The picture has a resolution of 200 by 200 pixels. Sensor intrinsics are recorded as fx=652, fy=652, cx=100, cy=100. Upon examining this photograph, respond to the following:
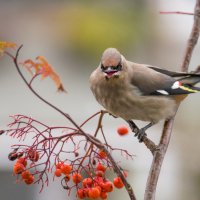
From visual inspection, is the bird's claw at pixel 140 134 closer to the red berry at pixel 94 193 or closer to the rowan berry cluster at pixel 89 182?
the rowan berry cluster at pixel 89 182

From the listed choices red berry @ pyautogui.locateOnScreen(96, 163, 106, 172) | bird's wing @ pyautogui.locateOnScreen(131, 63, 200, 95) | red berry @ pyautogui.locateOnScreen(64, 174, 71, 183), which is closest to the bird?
bird's wing @ pyautogui.locateOnScreen(131, 63, 200, 95)

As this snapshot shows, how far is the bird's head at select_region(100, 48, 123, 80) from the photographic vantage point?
11.3 ft

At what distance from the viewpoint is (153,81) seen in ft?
13.2

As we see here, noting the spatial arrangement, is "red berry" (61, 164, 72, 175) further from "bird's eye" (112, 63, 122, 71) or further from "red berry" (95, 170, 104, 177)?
"bird's eye" (112, 63, 122, 71)

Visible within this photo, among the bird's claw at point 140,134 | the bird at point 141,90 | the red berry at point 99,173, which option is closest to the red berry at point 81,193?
the red berry at point 99,173

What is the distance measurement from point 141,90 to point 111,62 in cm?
58

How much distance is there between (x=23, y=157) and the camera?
2.77 meters

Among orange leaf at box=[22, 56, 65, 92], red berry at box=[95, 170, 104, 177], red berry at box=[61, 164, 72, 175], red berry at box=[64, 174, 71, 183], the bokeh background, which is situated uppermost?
orange leaf at box=[22, 56, 65, 92]

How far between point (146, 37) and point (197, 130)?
15.0 ft

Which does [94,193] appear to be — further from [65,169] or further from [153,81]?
[153,81]

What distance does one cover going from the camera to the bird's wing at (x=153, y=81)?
13.0 feet

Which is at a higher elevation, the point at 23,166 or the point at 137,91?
the point at 23,166

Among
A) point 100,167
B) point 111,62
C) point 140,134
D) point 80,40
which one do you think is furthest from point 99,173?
point 80,40

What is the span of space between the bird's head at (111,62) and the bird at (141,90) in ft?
0.30
